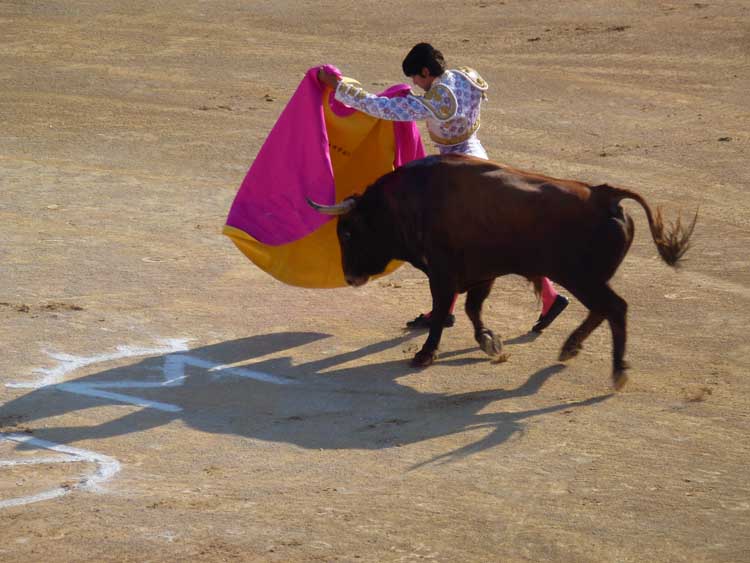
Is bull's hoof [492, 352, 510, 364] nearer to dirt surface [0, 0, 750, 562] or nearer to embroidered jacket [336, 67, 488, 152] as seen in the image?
dirt surface [0, 0, 750, 562]

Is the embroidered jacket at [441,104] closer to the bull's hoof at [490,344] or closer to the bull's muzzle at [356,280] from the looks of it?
the bull's muzzle at [356,280]

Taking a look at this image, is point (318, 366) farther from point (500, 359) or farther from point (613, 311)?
point (613, 311)

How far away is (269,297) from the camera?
8461 mm

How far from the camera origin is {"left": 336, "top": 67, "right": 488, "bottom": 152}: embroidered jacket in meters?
7.14

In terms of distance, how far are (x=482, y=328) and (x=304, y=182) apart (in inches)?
55.6

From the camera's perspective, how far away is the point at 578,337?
23.5ft

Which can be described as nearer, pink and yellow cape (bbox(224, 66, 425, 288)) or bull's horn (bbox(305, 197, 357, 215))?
bull's horn (bbox(305, 197, 357, 215))

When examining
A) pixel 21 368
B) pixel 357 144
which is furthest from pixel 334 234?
pixel 21 368

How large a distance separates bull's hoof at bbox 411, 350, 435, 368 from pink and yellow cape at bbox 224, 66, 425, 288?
89 cm

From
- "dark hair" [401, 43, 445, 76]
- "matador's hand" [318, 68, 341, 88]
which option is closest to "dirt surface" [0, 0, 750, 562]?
"matador's hand" [318, 68, 341, 88]

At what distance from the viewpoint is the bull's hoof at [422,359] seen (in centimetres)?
728

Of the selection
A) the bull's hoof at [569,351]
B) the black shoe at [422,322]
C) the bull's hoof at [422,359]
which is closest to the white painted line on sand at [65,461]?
the bull's hoof at [422,359]

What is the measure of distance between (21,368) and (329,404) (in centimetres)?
169

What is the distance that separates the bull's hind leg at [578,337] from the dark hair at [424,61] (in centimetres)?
158
